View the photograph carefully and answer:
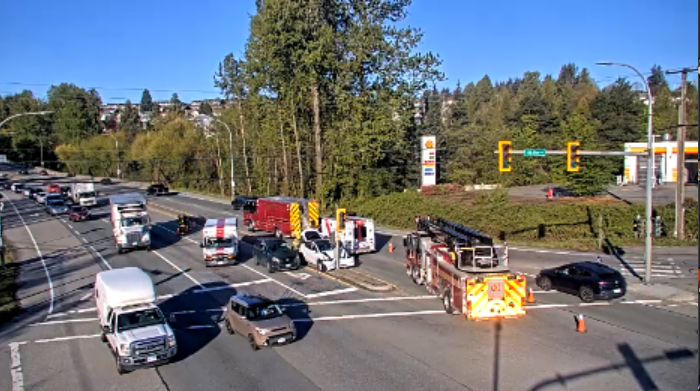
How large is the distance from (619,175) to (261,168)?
172ft

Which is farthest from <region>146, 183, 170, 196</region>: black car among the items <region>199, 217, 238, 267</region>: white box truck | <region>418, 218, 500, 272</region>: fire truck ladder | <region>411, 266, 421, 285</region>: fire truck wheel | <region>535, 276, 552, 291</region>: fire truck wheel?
<region>535, 276, 552, 291</region>: fire truck wheel

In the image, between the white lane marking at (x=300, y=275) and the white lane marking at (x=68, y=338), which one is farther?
the white lane marking at (x=300, y=275)

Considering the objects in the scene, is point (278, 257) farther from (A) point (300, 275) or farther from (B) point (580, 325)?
(B) point (580, 325)

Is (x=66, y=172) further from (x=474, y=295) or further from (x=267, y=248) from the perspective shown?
(x=474, y=295)

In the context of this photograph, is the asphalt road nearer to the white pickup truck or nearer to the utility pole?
the white pickup truck

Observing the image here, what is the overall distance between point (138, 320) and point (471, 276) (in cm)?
1141

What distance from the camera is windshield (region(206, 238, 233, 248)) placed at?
35438 mm

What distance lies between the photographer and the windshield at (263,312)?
66.0 ft

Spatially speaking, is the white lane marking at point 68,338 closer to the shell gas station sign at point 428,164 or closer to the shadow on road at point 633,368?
the shadow on road at point 633,368

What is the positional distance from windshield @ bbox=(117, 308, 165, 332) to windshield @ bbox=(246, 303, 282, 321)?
2.86 meters

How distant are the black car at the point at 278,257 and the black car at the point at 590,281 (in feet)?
45.1

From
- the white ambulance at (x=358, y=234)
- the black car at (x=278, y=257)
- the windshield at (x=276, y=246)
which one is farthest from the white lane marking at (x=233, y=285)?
the white ambulance at (x=358, y=234)

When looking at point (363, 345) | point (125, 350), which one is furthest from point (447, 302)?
point (125, 350)

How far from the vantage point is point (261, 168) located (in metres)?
78.5
